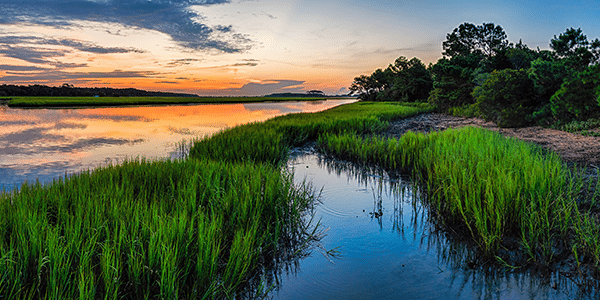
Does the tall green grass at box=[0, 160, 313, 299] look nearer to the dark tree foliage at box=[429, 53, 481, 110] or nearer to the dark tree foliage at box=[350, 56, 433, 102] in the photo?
Answer: the dark tree foliage at box=[429, 53, 481, 110]

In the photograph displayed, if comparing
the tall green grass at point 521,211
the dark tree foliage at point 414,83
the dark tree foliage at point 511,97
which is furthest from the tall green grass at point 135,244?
the dark tree foliage at point 414,83

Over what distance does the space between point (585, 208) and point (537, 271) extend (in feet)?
5.53

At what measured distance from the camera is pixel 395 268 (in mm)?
2934

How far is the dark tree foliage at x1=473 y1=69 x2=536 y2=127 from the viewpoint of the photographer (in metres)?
11.7

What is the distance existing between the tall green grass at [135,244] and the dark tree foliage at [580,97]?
1010 cm

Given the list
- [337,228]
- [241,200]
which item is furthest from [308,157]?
[241,200]

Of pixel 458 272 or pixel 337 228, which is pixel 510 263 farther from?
pixel 337 228

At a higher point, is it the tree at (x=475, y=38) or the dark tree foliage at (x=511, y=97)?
the tree at (x=475, y=38)

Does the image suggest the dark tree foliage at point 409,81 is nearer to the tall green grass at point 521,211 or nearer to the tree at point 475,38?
the tree at point 475,38

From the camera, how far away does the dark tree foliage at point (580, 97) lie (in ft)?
29.3

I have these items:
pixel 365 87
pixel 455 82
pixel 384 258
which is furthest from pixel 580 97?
pixel 365 87

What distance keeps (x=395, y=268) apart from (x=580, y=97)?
10.1 metres

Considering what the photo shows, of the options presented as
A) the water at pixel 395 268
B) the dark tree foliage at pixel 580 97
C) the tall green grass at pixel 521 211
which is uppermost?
the dark tree foliage at pixel 580 97

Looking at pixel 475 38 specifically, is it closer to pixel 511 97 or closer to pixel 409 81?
pixel 409 81
